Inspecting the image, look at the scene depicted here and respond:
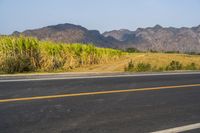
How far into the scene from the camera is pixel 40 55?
21766 mm

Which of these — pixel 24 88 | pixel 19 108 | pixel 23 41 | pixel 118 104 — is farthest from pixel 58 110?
pixel 23 41

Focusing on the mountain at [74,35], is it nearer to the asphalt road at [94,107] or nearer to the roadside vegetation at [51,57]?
the roadside vegetation at [51,57]

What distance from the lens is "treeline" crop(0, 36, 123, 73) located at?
18797 mm

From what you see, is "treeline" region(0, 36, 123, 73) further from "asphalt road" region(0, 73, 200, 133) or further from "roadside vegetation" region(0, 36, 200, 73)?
"asphalt road" region(0, 73, 200, 133)

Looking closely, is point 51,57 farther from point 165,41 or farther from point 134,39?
point 134,39

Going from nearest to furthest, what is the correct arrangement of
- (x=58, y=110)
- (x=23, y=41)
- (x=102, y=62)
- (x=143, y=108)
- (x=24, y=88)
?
(x=58, y=110) < (x=143, y=108) < (x=24, y=88) < (x=23, y=41) < (x=102, y=62)

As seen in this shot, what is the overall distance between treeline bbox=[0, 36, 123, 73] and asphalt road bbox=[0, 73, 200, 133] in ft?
19.8

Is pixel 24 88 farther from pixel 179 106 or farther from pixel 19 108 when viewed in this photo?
pixel 179 106

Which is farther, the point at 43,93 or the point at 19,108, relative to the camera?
the point at 43,93

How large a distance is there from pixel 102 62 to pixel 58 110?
22685 millimetres

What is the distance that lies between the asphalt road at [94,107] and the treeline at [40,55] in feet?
19.8

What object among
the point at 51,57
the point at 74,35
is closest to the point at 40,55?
the point at 51,57

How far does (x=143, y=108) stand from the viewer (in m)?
8.77

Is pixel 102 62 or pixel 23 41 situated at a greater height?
pixel 23 41
